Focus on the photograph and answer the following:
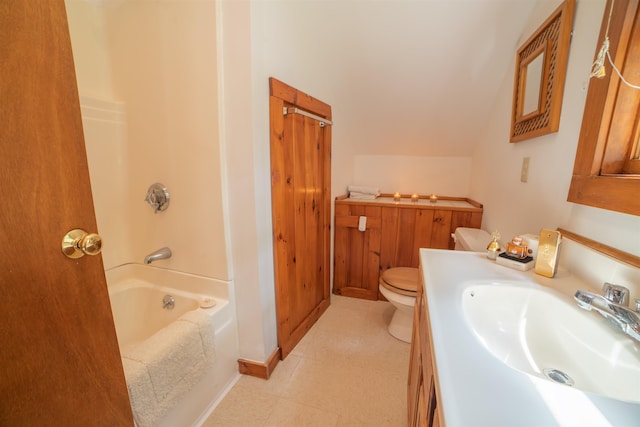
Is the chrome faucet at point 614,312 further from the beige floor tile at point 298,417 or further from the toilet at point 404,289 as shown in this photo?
the beige floor tile at point 298,417

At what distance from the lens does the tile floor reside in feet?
4.25

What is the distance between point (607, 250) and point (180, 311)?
1.89 metres

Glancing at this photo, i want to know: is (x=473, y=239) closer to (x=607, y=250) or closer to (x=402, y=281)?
(x=402, y=281)

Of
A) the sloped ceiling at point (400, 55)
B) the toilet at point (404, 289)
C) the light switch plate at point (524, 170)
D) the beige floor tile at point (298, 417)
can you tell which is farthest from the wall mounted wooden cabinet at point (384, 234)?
the beige floor tile at point (298, 417)

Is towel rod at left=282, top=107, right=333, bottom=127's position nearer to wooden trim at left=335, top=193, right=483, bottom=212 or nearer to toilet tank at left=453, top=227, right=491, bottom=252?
wooden trim at left=335, top=193, right=483, bottom=212

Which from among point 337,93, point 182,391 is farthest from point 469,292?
point 337,93

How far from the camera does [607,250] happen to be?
0.74 m

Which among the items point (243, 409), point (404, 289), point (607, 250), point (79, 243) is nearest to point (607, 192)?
point (607, 250)

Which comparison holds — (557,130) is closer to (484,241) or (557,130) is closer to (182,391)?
(484,241)

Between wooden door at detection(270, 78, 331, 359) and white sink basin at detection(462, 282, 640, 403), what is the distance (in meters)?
1.06

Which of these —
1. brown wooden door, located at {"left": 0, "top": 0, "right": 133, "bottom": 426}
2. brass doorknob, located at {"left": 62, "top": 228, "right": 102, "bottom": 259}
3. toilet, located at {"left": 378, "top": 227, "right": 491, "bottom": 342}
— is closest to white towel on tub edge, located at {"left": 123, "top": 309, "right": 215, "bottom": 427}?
brown wooden door, located at {"left": 0, "top": 0, "right": 133, "bottom": 426}

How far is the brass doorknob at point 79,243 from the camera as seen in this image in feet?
1.81

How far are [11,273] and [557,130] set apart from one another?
5.45 feet

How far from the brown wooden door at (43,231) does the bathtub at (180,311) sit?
0.79m
